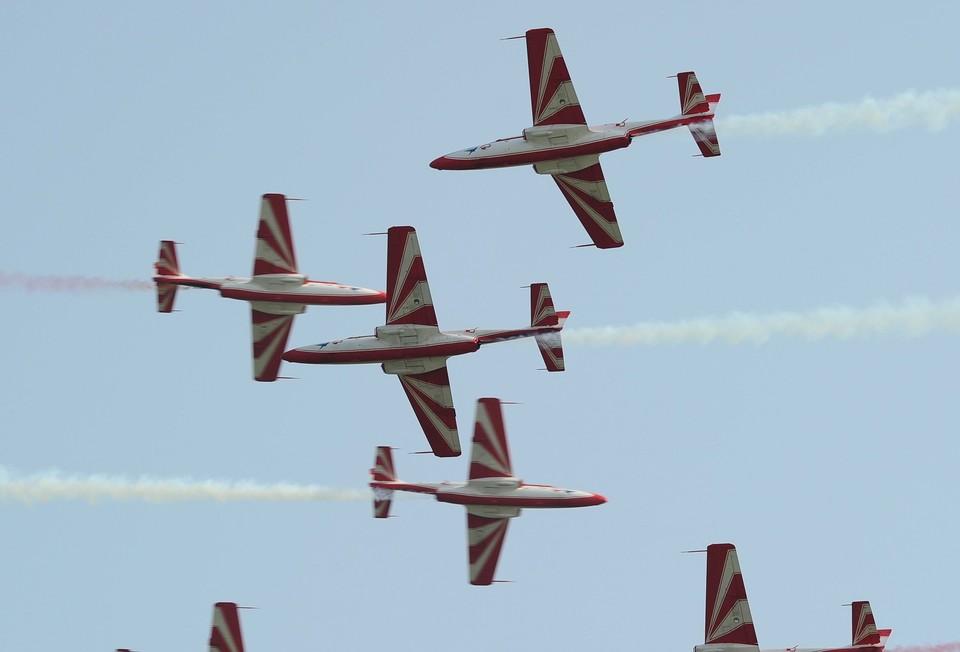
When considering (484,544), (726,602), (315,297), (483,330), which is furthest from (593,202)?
(726,602)

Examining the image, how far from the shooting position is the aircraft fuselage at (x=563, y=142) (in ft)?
276

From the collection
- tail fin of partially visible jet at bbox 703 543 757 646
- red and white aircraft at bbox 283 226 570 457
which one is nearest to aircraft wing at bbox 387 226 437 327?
red and white aircraft at bbox 283 226 570 457

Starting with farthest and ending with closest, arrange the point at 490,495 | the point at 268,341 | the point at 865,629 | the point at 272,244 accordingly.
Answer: the point at 268,341
the point at 272,244
the point at 490,495
the point at 865,629

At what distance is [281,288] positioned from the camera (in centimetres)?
8688

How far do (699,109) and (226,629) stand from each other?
78.5 feet

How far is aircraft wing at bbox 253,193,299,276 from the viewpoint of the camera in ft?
285

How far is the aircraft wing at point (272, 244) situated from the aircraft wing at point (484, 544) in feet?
36.0

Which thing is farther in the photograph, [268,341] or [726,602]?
[268,341]

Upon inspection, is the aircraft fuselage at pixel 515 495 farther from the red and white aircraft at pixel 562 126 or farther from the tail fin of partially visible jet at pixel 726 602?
the red and white aircraft at pixel 562 126

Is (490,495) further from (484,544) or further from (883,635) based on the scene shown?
(883,635)

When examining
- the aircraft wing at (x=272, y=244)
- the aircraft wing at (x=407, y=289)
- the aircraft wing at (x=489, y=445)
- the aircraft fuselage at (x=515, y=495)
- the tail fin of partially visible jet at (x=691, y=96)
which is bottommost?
the aircraft fuselage at (x=515, y=495)

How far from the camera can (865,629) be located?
81.4 m

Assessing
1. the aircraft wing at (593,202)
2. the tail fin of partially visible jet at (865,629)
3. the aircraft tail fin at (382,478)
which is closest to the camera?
the tail fin of partially visible jet at (865,629)

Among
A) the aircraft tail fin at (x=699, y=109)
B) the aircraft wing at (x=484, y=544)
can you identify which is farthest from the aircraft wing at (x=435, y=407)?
the aircraft tail fin at (x=699, y=109)
